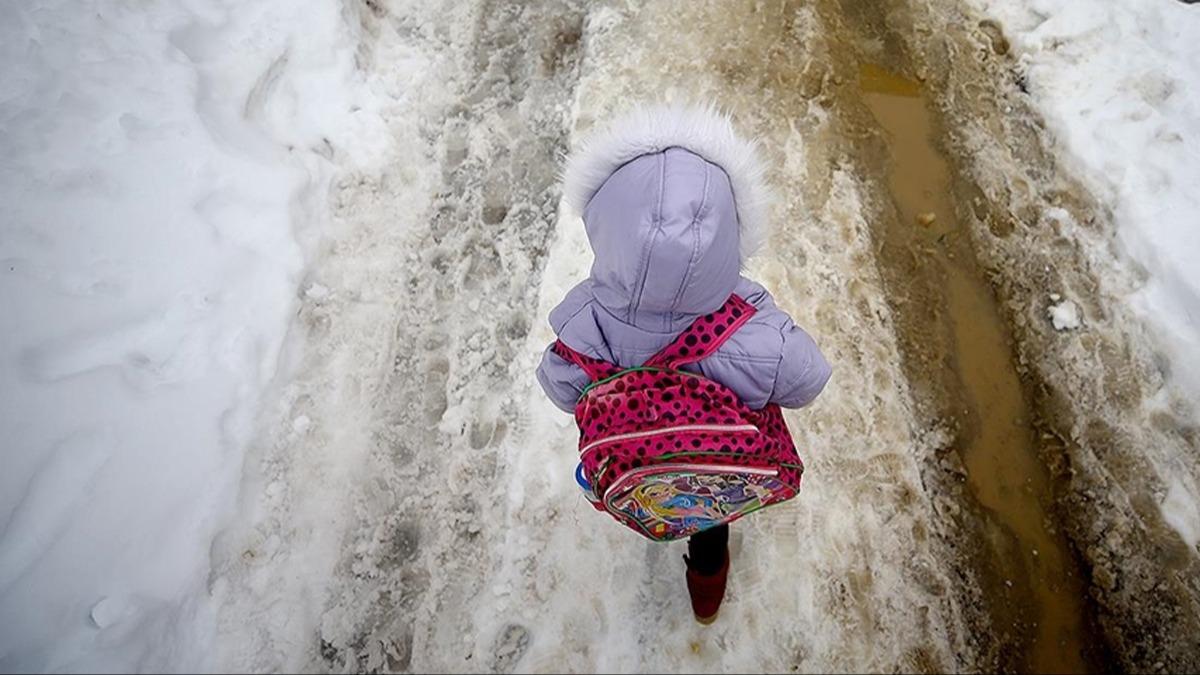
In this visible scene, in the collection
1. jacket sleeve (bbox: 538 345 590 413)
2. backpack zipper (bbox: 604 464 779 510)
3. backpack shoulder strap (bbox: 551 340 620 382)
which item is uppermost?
backpack shoulder strap (bbox: 551 340 620 382)

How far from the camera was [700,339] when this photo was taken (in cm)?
183

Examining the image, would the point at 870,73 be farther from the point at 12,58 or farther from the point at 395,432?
the point at 12,58

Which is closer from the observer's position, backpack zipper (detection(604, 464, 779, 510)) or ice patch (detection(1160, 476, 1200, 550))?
backpack zipper (detection(604, 464, 779, 510))

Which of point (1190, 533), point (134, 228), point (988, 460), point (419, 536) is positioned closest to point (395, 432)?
point (419, 536)

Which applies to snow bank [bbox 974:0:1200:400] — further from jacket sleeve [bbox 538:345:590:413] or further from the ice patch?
jacket sleeve [bbox 538:345:590:413]

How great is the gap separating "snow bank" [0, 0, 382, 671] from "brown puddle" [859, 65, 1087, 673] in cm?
263

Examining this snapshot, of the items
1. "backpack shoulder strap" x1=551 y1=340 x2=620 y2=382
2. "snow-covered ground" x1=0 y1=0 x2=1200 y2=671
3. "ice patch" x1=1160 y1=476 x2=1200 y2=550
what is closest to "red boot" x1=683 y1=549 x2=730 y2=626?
"snow-covered ground" x1=0 y1=0 x2=1200 y2=671

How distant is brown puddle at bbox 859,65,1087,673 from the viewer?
2.77m

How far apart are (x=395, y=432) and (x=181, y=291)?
105 centimetres

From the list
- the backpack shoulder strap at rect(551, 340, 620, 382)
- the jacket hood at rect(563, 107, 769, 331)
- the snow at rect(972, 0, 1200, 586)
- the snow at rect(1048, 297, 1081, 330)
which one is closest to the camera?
the jacket hood at rect(563, 107, 769, 331)

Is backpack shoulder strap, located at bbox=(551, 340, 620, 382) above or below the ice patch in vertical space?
above

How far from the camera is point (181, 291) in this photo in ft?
10.0

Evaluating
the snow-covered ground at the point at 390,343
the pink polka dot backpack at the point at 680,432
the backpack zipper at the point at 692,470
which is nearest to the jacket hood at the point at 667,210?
the pink polka dot backpack at the point at 680,432

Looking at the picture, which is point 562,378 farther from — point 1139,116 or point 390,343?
point 1139,116
